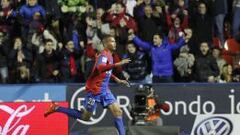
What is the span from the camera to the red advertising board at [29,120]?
13.5 m

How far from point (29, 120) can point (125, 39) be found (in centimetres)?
292

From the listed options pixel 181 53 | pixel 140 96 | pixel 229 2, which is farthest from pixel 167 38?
pixel 140 96

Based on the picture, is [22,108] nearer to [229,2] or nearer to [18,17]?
[18,17]

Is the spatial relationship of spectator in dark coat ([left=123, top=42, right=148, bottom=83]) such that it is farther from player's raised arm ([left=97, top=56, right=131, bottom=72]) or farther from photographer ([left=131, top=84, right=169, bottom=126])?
player's raised arm ([left=97, top=56, right=131, bottom=72])

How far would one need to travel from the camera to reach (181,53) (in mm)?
14820

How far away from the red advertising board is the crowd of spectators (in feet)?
3.27

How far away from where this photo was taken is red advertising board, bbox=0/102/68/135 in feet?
44.1

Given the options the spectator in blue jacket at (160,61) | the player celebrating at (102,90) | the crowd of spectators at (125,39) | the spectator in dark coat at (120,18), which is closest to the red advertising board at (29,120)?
the crowd of spectators at (125,39)

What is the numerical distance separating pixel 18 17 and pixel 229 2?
5132 mm

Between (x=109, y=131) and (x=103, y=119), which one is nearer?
(x=109, y=131)

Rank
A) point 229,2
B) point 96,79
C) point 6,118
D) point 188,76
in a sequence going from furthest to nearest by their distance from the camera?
point 229,2 < point 188,76 < point 6,118 < point 96,79

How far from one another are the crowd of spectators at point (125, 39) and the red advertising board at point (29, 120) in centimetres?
100

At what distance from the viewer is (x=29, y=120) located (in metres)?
13.5

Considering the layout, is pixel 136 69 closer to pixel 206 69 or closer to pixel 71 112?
pixel 206 69
